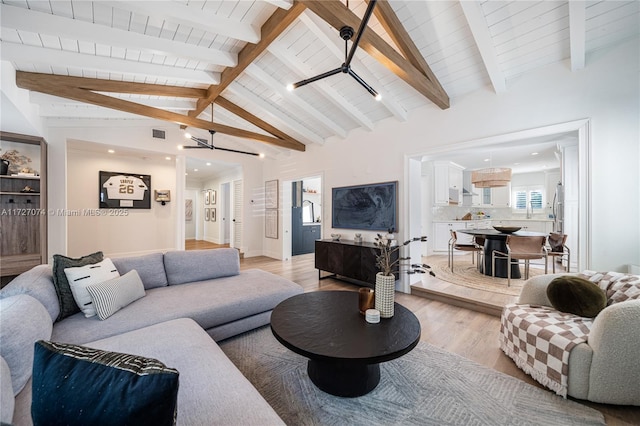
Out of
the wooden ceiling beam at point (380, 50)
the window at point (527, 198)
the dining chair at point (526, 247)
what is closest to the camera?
the wooden ceiling beam at point (380, 50)

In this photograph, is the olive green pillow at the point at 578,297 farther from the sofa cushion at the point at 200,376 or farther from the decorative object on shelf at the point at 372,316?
the sofa cushion at the point at 200,376

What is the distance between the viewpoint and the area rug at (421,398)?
4.94 ft

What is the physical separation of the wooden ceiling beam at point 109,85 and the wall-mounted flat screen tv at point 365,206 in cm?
303

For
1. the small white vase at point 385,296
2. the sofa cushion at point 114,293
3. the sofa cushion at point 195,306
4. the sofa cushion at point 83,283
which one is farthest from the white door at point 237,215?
the small white vase at point 385,296

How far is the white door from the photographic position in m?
6.91

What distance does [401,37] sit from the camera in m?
2.54

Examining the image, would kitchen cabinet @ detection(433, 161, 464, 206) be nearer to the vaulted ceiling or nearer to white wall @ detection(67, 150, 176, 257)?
the vaulted ceiling

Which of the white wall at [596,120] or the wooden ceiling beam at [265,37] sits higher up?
the wooden ceiling beam at [265,37]

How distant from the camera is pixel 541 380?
178cm

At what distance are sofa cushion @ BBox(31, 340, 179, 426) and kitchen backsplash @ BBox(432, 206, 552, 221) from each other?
6.80 meters

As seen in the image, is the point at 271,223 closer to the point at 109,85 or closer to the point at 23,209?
the point at 109,85

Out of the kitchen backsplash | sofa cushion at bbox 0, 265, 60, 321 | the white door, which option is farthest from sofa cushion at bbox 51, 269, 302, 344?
the kitchen backsplash

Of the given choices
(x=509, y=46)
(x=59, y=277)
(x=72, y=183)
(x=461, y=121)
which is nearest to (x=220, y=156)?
(x=72, y=183)

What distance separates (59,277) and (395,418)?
256 centimetres
